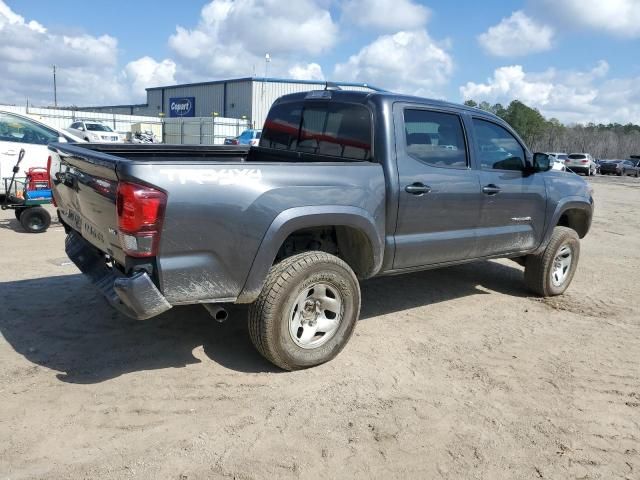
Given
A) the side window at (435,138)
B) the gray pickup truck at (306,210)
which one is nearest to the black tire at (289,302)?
the gray pickup truck at (306,210)

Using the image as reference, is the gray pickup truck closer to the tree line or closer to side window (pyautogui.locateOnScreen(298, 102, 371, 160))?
side window (pyautogui.locateOnScreen(298, 102, 371, 160))

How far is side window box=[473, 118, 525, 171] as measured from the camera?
491 cm

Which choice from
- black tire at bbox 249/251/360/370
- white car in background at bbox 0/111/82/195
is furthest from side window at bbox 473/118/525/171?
white car in background at bbox 0/111/82/195

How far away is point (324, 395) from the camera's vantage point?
3520mm

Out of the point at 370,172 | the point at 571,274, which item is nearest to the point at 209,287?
the point at 370,172

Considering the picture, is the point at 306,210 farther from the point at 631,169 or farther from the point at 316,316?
the point at 631,169

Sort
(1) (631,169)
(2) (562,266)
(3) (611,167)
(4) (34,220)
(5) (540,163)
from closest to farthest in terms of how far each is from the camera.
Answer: (5) (540,163) → (2) (562,266) → (4) (34,220) → (1) (631,169) → (3) (611,167)

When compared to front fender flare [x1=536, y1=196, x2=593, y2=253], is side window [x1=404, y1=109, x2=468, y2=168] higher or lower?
higher

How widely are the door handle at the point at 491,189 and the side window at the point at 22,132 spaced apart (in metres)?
6.83

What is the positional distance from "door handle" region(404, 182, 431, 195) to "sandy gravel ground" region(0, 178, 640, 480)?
4.07ft

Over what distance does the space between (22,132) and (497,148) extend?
24.0 ft

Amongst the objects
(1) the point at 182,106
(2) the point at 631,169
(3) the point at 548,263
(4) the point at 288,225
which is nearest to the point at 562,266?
(3) the point at 548,263

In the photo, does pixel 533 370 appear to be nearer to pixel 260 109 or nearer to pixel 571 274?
pixel 571 274

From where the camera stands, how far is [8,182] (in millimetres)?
8227
